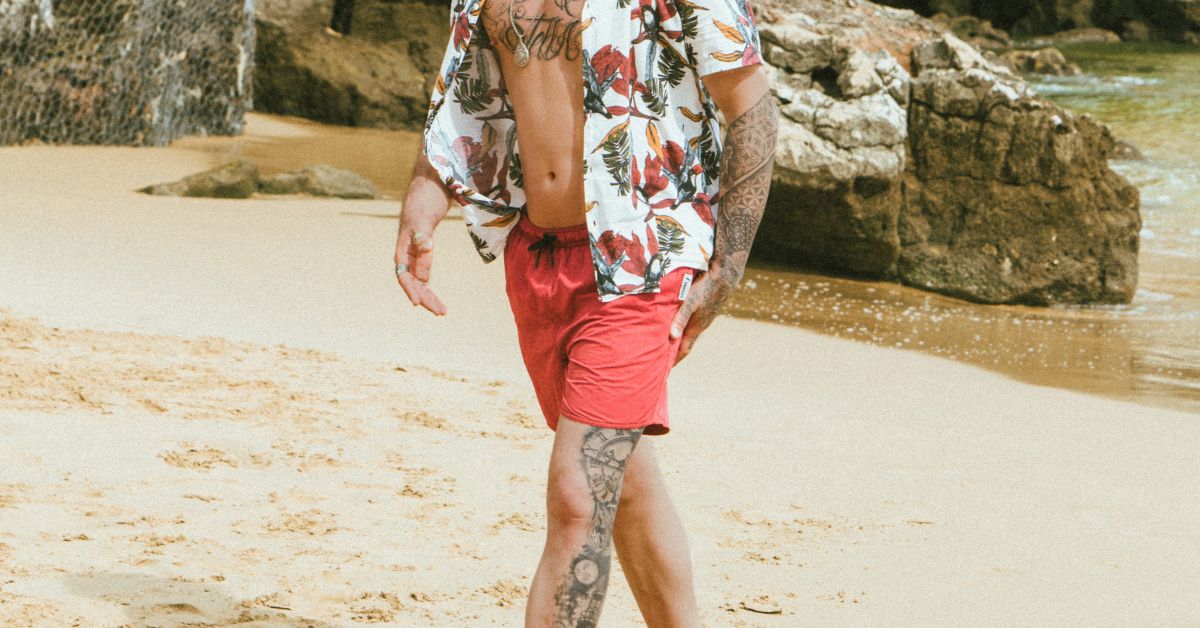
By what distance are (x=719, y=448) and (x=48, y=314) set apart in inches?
114

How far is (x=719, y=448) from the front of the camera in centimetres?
450

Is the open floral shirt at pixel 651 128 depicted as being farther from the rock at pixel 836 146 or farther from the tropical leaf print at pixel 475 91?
the rock at pixel 836 146

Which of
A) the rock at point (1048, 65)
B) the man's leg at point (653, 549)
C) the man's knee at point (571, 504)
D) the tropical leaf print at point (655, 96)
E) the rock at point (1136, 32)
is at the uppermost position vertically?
the rock at point (1136, 32)

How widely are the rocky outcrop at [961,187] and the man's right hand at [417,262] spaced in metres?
5.35

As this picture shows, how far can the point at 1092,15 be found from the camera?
134 feet

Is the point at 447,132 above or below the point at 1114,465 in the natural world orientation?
above

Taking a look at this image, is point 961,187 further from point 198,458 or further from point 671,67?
point 671,67

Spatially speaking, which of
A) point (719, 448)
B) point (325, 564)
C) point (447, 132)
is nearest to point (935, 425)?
point (719, 448)

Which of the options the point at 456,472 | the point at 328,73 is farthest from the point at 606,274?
the point at 328,73

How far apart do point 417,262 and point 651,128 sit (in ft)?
1.78

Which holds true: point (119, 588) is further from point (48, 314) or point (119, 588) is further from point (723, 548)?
point (48, 314)

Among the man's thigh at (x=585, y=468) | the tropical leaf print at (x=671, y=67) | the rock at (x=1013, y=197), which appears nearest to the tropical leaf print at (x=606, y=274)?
the man's thigh at (x=585, y=468)

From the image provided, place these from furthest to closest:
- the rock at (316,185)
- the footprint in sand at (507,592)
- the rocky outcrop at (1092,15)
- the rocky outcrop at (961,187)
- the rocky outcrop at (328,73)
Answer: the rocky outcrop at (1092,15) → the rocky outcrop at (328,73) → the rock at (316,185) → the rocky outcrop at (961,187) → the footprint in sand at (507,592)

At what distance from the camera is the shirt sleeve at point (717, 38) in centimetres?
236
